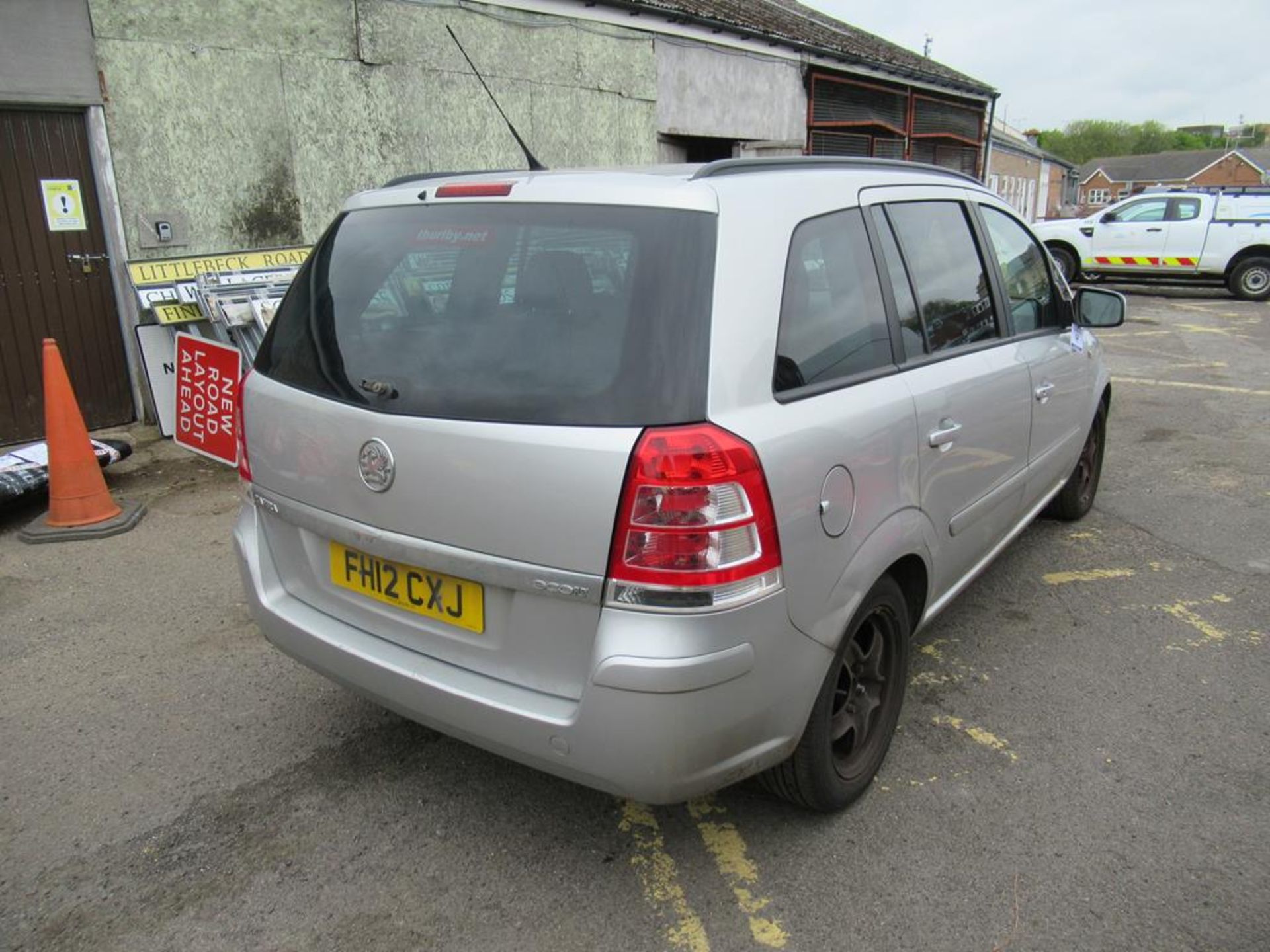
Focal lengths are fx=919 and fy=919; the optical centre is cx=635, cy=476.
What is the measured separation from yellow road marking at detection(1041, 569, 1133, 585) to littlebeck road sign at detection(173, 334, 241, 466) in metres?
4.65

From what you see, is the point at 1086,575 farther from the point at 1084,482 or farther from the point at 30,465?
the point at 30,465

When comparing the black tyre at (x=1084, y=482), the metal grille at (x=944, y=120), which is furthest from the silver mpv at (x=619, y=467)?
the metal grille at (x=944, y=120)

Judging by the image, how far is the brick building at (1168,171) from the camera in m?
78.0

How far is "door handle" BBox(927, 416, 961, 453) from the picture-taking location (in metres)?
2.72

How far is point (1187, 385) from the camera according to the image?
29.0ft

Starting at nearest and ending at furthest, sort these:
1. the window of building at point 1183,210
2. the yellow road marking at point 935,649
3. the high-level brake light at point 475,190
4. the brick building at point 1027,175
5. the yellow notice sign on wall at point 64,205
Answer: the high-level brake light at point 475,190 → the yellow road marking at point 935,649 → the yellow notice sign on wall at point 64,205 → the window of building at point 1183,210 → the brick building at point 1027,175

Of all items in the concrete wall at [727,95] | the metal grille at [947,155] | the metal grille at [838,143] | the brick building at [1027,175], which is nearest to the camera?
the concrete wall at [727,95]

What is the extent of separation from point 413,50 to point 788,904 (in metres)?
7.86

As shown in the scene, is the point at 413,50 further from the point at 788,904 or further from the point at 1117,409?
the point at 788,904

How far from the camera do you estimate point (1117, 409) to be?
7789 mm

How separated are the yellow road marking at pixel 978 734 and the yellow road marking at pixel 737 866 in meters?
0.90

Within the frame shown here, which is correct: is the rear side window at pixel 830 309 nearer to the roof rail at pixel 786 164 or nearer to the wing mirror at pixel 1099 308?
the roof rail at pixel 786 164

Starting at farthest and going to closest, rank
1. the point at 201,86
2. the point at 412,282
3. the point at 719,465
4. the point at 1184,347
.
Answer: the point at 1184,347 → the point at 201,86 → the point at 412,282 → the point at 719,465

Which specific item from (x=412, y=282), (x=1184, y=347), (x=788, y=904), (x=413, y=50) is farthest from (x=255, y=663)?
(x=1184, y=347)
